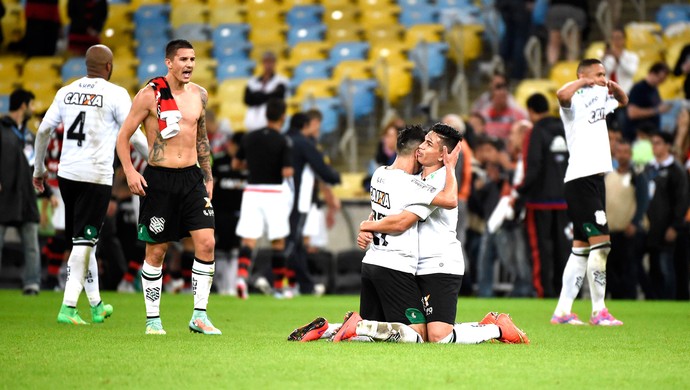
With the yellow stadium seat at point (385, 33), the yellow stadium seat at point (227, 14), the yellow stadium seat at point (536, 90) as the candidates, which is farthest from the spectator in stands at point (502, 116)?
the yellow stadium seat at point (227, 14)

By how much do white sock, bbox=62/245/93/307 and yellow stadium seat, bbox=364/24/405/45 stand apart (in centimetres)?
1406

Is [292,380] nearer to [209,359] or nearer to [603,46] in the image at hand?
[209,359]

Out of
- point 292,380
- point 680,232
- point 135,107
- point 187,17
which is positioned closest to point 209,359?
point 292,380

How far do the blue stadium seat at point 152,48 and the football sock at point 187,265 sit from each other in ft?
28.6

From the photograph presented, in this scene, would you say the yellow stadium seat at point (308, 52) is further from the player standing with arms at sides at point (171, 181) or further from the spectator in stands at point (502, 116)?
the player standing with arms at sides at point (171, 181)

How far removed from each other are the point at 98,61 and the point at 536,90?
11071mm

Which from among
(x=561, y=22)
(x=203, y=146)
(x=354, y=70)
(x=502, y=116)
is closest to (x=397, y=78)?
(x=354, y=70)

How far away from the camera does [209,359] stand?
23.9ft

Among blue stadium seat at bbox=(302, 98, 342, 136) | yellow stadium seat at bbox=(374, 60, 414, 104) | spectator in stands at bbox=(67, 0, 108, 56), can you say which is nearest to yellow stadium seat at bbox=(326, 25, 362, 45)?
yellow stadium seat at bbox=(374, 60, 414, 104)

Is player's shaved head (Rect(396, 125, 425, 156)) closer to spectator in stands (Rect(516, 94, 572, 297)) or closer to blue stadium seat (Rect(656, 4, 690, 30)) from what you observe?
spectator in stands (Rect(516, 94, 572, 297))

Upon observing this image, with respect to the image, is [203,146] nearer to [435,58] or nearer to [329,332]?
[329,332]

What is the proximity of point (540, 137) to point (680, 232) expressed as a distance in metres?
2.67

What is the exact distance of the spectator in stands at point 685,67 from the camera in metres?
18.7

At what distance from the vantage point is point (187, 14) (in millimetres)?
25797
